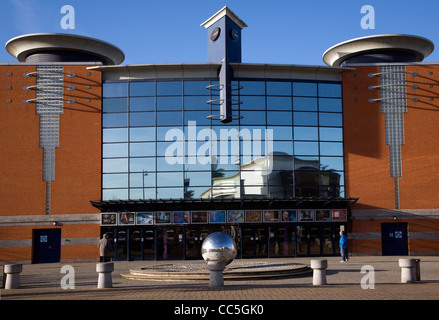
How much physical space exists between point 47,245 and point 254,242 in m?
12.5

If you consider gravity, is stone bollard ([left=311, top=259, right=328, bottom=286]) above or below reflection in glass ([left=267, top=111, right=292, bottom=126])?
below

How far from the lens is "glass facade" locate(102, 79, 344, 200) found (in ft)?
107

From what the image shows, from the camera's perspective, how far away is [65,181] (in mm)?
32500

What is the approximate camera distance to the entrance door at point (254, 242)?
32219mm

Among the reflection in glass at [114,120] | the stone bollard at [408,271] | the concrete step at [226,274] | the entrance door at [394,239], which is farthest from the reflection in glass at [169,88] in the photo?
the stone bollard at [408,271]

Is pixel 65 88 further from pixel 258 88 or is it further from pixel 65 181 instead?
pixel 258 88

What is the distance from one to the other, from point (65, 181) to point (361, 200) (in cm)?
1840

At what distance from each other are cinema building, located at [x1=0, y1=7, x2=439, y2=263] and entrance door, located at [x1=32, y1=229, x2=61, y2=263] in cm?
7

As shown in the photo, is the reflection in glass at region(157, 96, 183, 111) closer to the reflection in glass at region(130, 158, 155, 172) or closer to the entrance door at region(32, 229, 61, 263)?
the reflection in glass at region(130, 158, 155, 172)

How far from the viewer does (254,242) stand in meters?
32.3

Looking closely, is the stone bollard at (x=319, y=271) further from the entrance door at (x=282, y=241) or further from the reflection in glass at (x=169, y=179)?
the reflection in glass at (x=169, y=179)

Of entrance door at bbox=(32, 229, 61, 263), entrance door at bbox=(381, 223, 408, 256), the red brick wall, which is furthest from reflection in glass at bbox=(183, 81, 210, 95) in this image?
entrance door at bbox=(381, 223, 408, 256)

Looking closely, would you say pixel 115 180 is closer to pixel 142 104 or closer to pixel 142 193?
pixel 142 193

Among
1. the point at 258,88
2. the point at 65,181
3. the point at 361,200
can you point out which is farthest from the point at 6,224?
the point at 361,200
